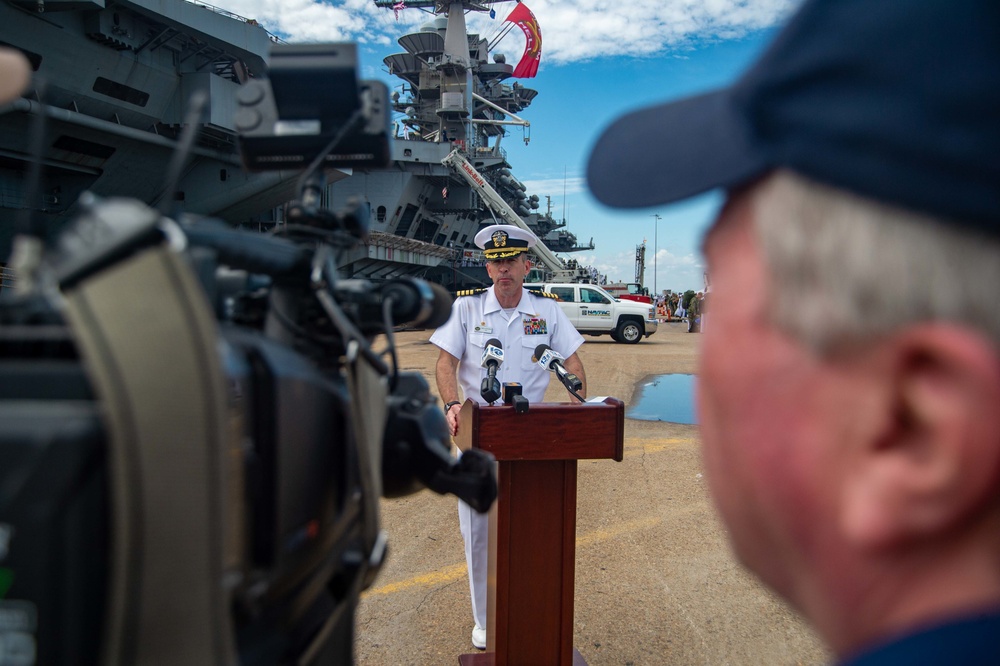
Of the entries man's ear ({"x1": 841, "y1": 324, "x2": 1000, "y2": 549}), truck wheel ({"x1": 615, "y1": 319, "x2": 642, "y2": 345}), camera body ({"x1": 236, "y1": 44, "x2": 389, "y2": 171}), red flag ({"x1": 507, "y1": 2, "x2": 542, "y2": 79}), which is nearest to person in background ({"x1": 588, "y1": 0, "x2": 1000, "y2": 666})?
man's ear ({"x1": 841, "y1": 324, "x2": 1000, "y2": 549})

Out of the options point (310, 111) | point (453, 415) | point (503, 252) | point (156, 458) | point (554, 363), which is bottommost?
point (453, 415)

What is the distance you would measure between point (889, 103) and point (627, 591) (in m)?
3.57

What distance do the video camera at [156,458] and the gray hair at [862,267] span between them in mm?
514

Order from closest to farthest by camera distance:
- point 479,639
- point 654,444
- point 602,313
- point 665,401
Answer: point 479,639 < point 654,444 < point 665,401 < point 602,313

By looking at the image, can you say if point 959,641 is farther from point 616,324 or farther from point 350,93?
point 616,324

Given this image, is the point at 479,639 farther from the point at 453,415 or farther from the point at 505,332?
the point at 505,332

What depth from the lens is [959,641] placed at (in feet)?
1.55

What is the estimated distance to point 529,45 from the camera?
1598 inches

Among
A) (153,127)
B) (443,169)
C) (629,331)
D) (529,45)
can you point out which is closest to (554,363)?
(629,331)

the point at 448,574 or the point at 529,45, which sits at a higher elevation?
the point at 529,45

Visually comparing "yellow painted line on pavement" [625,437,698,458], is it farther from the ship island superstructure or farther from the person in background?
the ship island superstructure

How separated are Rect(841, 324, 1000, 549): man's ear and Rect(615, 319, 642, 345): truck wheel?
1877 centimetres

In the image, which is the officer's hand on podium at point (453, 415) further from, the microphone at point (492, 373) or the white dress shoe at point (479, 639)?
the white dress shoe at point (479, 639)

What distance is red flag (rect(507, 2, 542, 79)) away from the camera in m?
40.2
